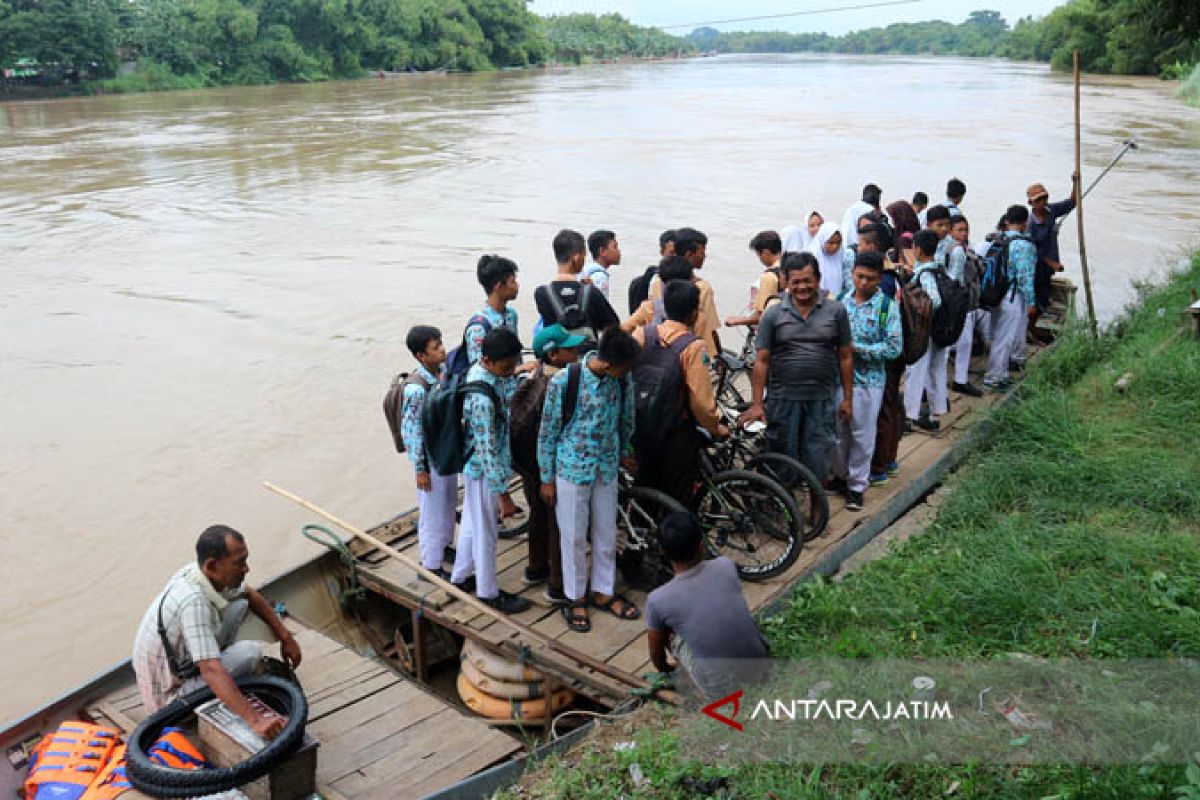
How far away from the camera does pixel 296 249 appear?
16.8 m

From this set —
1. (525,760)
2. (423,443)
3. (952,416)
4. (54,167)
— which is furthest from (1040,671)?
(54,167)

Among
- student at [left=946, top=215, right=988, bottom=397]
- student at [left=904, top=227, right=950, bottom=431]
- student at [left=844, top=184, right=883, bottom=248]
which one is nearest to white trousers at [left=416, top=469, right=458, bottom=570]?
student at [left=904, top=227, right=950, bottom=431]

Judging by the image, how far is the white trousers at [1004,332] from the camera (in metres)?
6.94

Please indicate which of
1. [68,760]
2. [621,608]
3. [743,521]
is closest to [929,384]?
[743,521]

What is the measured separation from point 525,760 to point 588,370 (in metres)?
1.62

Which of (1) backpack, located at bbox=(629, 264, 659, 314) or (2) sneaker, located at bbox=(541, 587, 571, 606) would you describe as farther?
(1) backpack, located at bbox=(629, 264, 659, 314)

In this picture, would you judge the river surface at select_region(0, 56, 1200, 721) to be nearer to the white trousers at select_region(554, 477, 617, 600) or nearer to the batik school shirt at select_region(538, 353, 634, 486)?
the white trousers at select_region(554, 477, 617, 600)

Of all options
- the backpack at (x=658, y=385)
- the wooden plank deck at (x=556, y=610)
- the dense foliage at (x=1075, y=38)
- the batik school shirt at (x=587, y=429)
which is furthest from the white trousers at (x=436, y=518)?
the dense foliage at (x=1075, y=38)

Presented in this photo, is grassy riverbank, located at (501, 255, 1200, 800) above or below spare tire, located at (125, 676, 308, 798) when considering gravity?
above

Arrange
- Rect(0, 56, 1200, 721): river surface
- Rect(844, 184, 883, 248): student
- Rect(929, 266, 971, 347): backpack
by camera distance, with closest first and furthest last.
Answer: Rect(929, 266, 971, 347): backpack → Rect(844, 184, 883, 248): student → Rect(0, 56, 1200, 721): river surface

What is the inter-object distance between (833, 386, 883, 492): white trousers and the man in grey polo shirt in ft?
0.90

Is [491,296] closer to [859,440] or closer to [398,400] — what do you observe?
[398,400]

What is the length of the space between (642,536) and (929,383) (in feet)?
9.45

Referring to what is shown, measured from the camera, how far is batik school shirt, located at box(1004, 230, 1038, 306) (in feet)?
22.1
